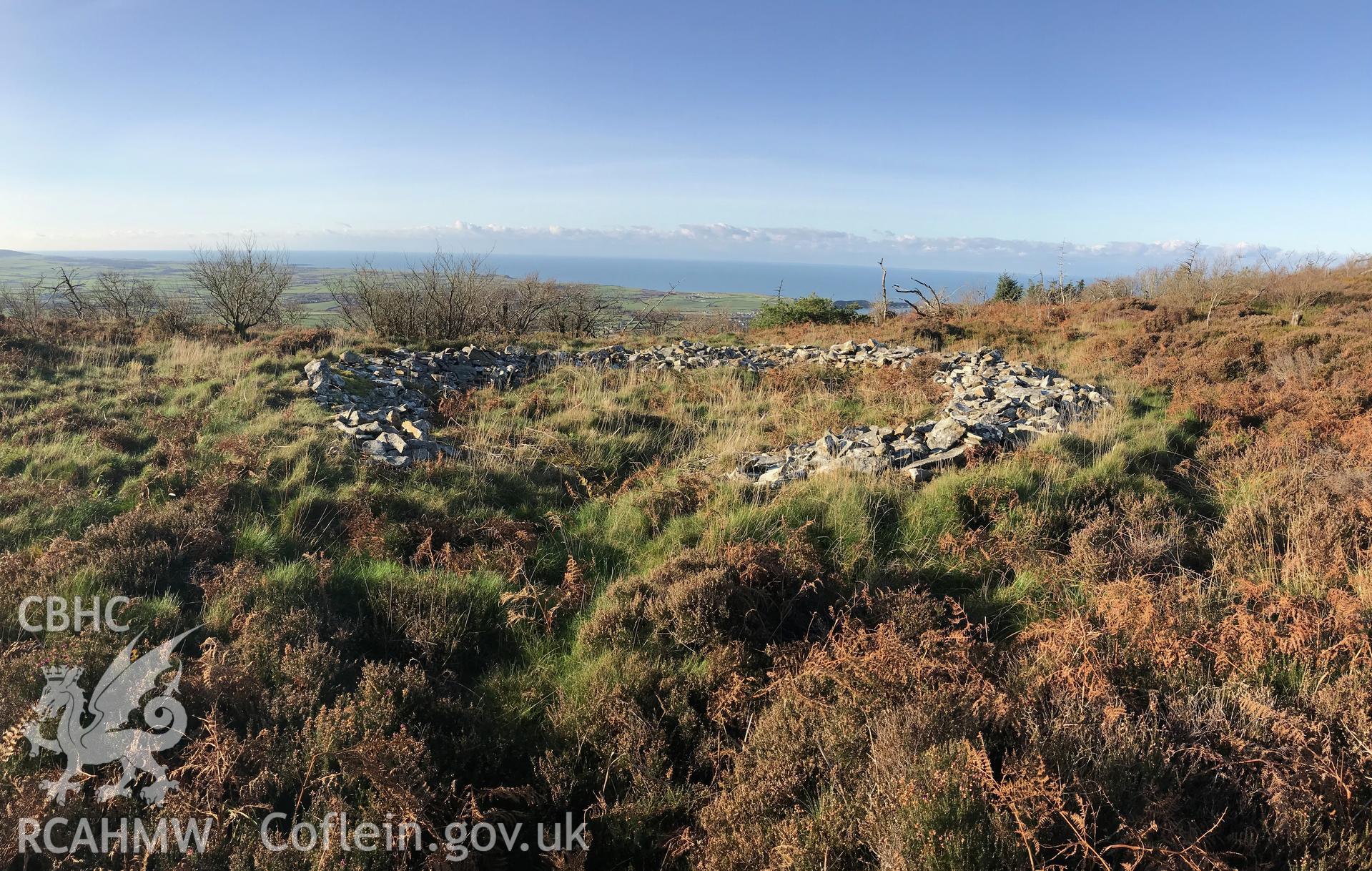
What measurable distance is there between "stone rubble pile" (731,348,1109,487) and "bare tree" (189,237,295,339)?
1666cm

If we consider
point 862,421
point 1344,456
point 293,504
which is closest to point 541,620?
point 293,504

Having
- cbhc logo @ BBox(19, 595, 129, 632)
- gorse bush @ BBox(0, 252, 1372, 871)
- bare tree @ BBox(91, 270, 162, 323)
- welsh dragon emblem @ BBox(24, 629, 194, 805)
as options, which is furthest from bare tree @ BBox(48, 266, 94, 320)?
welsh dragon emblem @ BBox(24, 629, 194, 805)

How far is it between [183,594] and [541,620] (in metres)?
2.62

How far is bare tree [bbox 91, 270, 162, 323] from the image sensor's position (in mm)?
20781

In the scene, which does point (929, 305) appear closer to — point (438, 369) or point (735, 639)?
point (438, 369)

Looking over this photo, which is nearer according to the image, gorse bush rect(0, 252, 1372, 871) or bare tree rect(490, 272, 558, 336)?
gorse bush rect(0, 252, 1372, 871)

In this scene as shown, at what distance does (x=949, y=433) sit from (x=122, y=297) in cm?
2799

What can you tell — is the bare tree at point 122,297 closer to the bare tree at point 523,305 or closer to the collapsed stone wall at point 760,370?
the bare tree at point 523,305

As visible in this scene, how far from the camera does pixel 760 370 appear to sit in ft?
45.8

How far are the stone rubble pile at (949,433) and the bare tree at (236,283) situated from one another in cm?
1666

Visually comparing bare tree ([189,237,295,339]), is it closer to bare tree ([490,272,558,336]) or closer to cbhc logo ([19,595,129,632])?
bare tree ([490,272,558,336])

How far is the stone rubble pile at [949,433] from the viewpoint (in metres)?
6.85

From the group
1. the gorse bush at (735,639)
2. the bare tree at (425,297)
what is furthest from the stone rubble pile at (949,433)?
the bare tree at (425,297)

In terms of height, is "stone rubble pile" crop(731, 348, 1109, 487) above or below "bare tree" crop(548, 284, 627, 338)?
below
